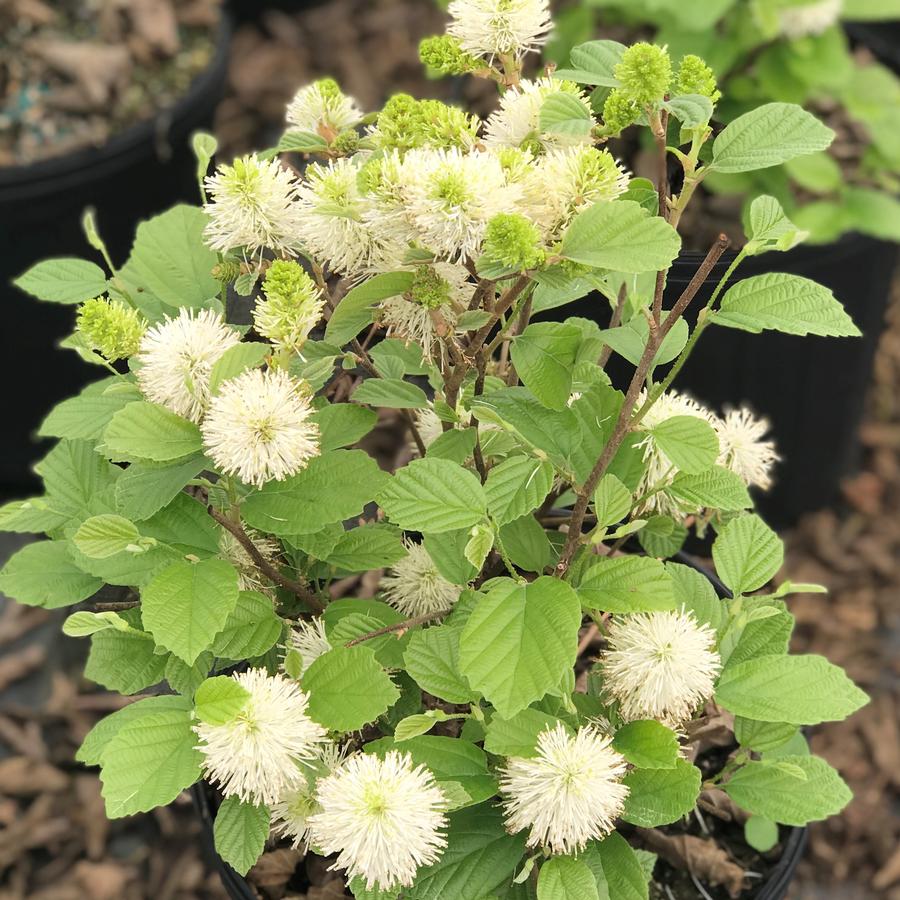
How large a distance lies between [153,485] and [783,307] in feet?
1.26

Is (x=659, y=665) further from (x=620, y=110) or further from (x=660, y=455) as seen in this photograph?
(x=620, y=110)

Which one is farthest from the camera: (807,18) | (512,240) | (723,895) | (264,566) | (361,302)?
(807,18)

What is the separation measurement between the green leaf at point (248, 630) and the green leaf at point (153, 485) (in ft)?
0.28

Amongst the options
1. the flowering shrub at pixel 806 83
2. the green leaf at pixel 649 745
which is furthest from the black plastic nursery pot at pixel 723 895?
the flowering shrub at pixel 806 83

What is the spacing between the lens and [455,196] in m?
0.59

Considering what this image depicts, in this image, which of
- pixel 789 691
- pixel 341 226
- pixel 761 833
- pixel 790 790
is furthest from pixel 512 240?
pixel 761 833

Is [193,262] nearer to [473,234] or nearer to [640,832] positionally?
[473,234]

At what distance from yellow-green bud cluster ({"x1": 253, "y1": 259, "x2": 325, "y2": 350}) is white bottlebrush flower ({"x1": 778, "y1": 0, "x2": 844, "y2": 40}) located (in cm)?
118

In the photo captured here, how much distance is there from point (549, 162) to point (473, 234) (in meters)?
0.08

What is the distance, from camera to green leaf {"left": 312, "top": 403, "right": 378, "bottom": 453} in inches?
29.9

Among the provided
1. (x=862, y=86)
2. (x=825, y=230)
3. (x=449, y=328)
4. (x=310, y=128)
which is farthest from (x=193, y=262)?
(x=862, y=86)

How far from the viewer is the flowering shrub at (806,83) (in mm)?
1580

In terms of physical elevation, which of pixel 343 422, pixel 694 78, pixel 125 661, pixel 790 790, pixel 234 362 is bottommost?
pixel 790 790

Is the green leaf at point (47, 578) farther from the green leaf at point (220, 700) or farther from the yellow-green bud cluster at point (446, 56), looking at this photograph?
the yellow-green bud cluster at point (446, 56)
